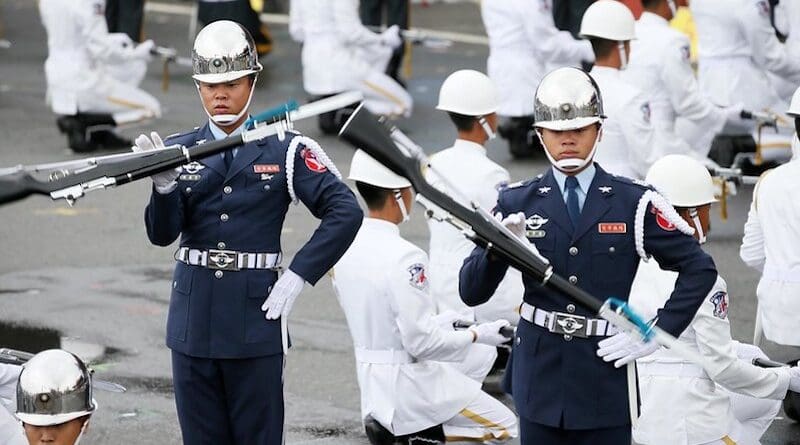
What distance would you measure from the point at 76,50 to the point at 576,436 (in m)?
9.65

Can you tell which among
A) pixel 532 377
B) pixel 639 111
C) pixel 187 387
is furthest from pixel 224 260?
pixel 639 111

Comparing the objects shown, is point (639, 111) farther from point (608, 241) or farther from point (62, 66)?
point (62, 66)

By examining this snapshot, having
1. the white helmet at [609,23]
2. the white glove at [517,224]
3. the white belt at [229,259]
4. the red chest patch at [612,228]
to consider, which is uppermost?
the white helmet at [609,23]

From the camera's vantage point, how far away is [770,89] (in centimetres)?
1316

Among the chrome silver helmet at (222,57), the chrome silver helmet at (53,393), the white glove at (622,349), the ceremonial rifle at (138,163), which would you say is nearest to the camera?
the chrome silver helmet at (53,393)

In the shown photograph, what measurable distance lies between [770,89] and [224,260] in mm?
7708

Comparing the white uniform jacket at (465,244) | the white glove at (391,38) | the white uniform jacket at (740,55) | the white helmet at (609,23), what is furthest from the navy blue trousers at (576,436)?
the white glove at (391,38)

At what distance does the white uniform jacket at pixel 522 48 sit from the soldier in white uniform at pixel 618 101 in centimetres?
393

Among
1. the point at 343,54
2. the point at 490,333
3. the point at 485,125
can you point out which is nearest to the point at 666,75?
the point at 485,125

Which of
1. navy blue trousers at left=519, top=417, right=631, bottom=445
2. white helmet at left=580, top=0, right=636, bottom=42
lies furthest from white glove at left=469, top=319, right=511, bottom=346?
white helmet at left=580, top=0, right=636, bottom=42

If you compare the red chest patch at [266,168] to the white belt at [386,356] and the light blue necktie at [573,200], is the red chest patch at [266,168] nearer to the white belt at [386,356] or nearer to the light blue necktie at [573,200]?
the light blue necktie at [573,200]

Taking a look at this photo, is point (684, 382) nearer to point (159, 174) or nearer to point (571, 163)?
point (571, 163)

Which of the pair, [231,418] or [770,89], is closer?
[231,418]

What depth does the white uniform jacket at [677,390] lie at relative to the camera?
7012 millimetres
